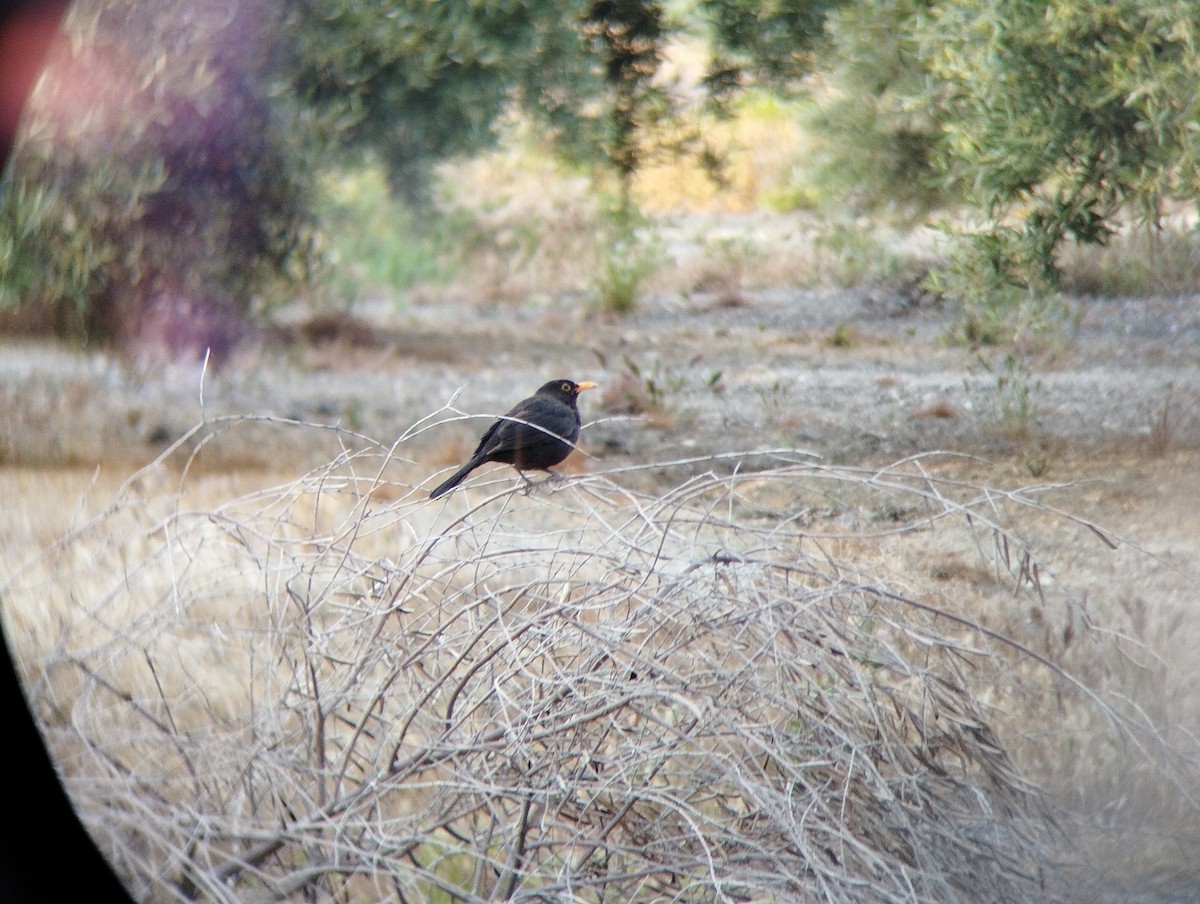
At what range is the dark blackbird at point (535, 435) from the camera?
11.6 feet

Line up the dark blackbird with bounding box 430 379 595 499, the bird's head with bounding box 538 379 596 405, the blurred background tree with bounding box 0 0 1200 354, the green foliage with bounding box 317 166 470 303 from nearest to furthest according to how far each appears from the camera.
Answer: the dark blackbird with bounding box 430 379 595 499 < the bird's head with bounding box 538 379 596 405 < the blurred background tree with bounding box 0 0 1200 354 < the green foliage with bounding box 317 166 470 303

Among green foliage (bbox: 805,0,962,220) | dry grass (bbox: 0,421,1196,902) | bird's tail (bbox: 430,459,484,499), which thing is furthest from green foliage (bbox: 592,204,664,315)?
dry grass (bbox: 0,421,1196,902)

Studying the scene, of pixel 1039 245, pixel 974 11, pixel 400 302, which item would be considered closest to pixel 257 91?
pixel 400 302

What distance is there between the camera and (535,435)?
3625mm

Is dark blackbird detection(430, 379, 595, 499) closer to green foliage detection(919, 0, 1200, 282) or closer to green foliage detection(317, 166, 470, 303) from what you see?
green foliage detection(317, 166, 470, 303)

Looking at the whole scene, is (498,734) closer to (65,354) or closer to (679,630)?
(679,630)

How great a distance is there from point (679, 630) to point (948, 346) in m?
2.09

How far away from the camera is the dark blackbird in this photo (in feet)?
11.6

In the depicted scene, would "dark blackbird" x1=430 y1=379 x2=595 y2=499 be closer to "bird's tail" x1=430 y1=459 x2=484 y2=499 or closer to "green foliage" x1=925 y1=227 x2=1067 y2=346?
"bird's tail" x1=430 y1=459 x2=484 y2=499

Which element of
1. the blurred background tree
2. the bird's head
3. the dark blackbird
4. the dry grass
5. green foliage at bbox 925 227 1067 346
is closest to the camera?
the dry grass

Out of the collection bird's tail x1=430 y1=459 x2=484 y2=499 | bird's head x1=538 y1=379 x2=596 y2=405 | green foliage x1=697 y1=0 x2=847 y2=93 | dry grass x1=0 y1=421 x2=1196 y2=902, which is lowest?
dry grass x1=0 y1=421 x2=1196 y2=902

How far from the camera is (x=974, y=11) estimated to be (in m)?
4.18

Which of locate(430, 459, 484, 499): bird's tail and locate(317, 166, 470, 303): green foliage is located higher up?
locate(317, 166, 470, 303): green foliage

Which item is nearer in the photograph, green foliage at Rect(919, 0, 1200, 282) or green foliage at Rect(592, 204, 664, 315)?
green foliage at Rect(919, 0, 1200, 282)
